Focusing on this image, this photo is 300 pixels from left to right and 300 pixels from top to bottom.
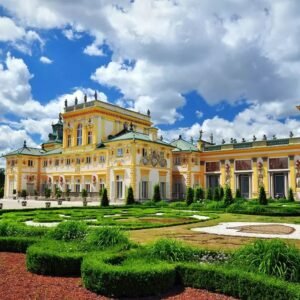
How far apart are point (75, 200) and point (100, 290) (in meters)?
44.2

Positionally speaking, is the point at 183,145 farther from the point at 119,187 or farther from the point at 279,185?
the point at 279,185

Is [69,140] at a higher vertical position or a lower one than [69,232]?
higher

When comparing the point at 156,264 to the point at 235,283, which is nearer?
the point at 235,283

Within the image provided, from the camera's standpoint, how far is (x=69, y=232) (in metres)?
10.2

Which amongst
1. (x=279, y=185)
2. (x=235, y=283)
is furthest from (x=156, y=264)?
(x=279, y=185)

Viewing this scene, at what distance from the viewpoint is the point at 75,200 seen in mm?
49688

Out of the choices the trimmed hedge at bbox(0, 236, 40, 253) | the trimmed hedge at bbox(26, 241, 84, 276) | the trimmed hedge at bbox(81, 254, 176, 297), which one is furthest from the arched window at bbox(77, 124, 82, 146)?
the trimmed hedge at bbox(81, 254, 176, 297)

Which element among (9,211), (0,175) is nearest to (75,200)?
(9,211)

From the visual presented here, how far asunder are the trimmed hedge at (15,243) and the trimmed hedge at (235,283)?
487 centimetres

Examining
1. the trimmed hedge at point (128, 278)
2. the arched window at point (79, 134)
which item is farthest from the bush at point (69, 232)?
the arched window at point (79, 134)

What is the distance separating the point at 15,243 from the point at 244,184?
40547mm

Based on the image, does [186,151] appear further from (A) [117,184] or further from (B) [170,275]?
(B) [170,275]

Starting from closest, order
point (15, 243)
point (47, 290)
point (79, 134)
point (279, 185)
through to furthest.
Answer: point (47, 290) < point (15, 243) < point (279, 185) < point (79, 134)

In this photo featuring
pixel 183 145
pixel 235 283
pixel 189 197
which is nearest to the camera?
pixel 235 283
